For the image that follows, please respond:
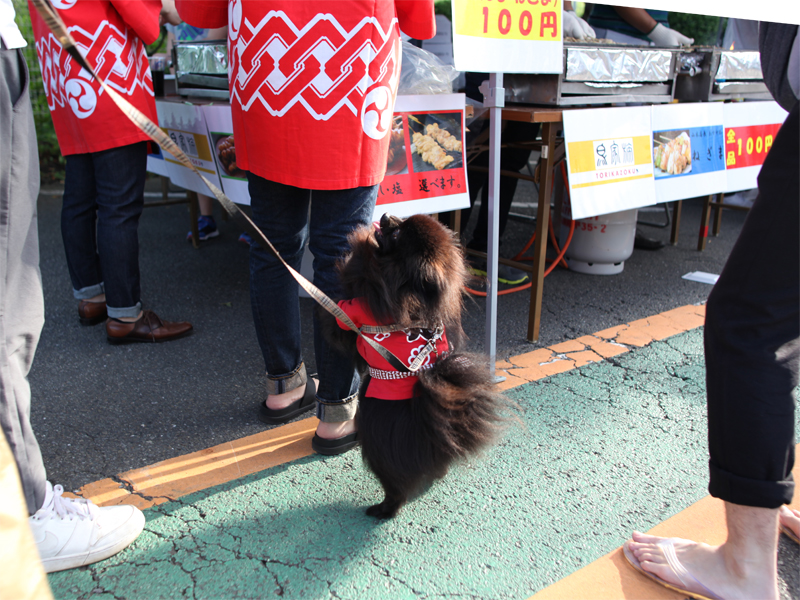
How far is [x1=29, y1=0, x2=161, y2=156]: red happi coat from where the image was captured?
92.4 inches

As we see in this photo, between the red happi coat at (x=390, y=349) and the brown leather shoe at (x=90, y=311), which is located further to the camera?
the brown leather shoe at (x=90, y=311)

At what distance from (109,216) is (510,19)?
1.95 meters

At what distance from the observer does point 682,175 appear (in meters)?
3.22

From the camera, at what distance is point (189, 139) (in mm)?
3104

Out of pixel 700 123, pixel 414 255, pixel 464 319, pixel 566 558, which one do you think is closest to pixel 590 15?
pixel 700 123

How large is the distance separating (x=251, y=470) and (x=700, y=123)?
3.07m

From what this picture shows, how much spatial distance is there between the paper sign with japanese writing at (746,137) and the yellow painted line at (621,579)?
2615 millimetres

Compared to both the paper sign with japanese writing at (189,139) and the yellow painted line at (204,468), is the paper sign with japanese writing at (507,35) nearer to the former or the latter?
the yellow painted line at (204,468)

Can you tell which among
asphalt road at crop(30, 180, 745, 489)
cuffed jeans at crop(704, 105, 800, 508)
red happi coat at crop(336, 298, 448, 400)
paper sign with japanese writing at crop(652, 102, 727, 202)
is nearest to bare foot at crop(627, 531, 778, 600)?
cuffed jeans at crop(704, 105, 800, 508)

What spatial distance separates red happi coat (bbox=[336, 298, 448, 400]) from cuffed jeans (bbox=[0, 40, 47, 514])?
749mm

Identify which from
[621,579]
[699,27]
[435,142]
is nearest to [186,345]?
[435,142]

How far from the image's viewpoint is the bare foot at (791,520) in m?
1.56

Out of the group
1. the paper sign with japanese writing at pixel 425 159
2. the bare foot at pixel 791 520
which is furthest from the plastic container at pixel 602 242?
the bare foot at pixel 791 520

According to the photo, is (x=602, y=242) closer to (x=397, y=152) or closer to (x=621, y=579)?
(x=397, y=152)
